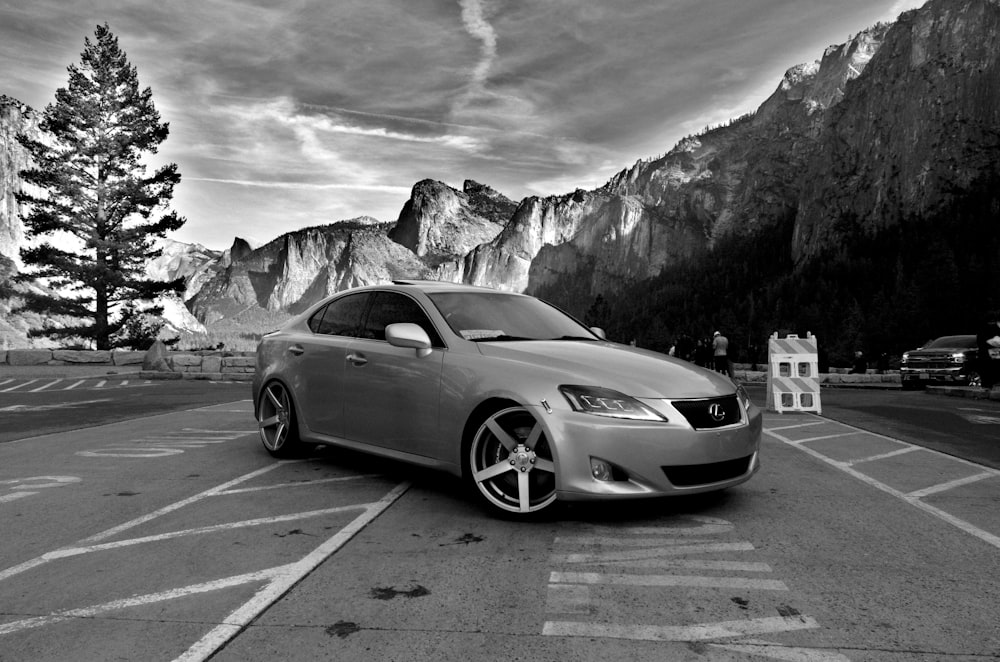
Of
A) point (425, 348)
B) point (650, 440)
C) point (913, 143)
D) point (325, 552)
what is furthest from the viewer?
point (913, 143)

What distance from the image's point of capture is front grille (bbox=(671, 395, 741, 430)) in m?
4.34

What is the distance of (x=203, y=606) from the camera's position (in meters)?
3.06

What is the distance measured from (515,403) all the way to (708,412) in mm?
1145

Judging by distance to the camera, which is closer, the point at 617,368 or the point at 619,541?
the point at 619,541

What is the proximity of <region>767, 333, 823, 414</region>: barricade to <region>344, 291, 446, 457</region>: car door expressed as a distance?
848 cm

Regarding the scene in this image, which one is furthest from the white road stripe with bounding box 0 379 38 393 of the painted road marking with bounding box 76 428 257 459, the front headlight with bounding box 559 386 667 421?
the front headlight with bounding box 559 386 667 421

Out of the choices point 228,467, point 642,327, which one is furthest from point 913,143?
point 228,467

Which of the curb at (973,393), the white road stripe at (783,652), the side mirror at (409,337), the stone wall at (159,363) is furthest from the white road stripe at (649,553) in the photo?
the stone wall at (159,363)

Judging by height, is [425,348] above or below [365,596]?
above

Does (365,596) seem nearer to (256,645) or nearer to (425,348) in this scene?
(256,645)

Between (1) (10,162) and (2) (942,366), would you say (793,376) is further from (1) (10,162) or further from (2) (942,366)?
(1) (10,162)

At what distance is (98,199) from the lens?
36469 mm

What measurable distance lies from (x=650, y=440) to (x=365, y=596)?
5.93 feet

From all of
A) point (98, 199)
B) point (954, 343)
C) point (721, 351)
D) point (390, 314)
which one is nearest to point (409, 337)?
point (390, 314)
